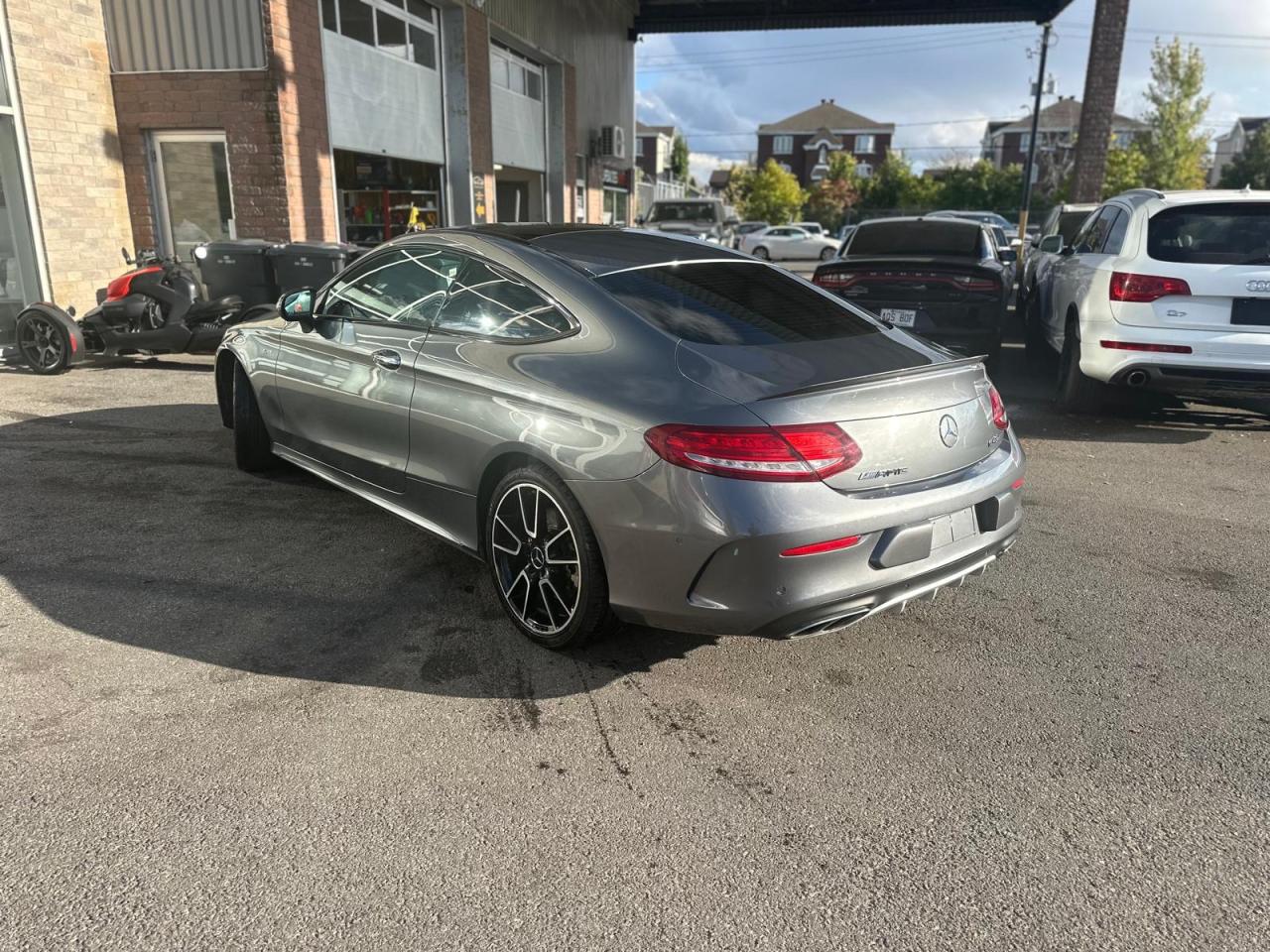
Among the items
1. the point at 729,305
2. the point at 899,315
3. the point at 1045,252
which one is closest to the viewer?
the point at 729,305

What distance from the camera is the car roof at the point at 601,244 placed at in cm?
388

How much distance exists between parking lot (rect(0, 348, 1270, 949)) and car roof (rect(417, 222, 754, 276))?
155 cm

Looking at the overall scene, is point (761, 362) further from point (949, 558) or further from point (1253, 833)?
point (1253, 833)

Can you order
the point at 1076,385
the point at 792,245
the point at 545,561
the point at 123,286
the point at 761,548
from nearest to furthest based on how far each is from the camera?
the point at 761,548 → the point at 545,561 → the point at 1076,385 → the point at 123,286 → the point at 792,245

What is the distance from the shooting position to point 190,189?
1272 cm

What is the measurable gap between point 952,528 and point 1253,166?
202ft

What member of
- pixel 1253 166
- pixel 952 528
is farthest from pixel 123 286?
pixel 1253 166

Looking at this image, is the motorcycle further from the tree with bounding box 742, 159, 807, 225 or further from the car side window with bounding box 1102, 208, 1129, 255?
the tree with bounding box 742, 159, 807, 225

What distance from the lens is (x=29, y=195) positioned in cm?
1055

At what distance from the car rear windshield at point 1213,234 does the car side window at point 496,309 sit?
5.26 metres

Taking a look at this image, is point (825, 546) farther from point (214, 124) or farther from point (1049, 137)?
point (1049, 137)

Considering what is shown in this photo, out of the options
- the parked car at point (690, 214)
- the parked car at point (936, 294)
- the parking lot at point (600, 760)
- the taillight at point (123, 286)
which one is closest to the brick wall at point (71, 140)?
the taillight at point (123, 286)

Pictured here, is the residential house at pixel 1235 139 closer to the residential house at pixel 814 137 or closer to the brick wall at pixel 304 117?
the residential house at pixel 814 137

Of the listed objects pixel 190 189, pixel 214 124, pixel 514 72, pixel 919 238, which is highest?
pixel 514 72
